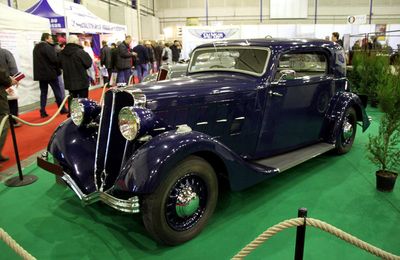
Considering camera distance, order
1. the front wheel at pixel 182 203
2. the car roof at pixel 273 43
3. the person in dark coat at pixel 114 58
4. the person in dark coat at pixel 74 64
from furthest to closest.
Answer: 1. the person in dark coat at pixel 114 58
2. the person in dark coat at pixel 74 64
3. the car roof at pixel 273 43
4. the front wheel at pixel 182 203

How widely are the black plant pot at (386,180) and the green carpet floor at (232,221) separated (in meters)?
0.07

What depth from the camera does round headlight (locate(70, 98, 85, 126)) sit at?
3195mm

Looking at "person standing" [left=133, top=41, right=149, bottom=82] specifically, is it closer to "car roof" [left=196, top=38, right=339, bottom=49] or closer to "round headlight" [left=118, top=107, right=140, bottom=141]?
"car roof" [left=196, top=38, right=339, bottom=49]

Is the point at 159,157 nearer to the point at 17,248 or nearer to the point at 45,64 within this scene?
the point at 17,248

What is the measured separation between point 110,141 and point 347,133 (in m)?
3.25

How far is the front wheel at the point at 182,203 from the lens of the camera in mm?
2412

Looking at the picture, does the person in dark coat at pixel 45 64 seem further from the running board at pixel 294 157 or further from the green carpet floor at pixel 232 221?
the running board at pixel 294 157

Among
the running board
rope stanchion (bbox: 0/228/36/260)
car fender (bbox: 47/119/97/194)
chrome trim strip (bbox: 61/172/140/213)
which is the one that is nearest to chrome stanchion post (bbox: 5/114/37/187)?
car fender (bbox: 47/119/97/194)

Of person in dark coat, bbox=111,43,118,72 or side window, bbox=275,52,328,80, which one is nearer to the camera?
side window, bbox=275,52,328,80

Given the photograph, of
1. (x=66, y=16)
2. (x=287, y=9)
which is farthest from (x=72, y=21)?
(x=287, y=9)

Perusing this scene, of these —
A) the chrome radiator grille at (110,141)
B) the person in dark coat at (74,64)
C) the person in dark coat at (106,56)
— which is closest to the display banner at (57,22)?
the person in dark coat at (106,56)

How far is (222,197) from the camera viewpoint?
3398mm

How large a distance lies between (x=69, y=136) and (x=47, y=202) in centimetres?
76

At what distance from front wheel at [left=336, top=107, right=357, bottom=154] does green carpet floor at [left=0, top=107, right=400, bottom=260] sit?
543mm
